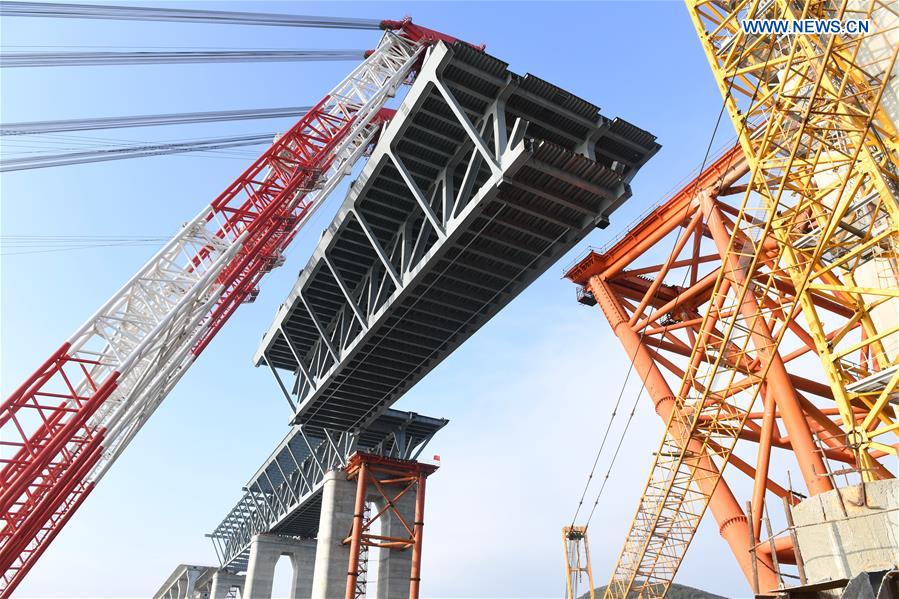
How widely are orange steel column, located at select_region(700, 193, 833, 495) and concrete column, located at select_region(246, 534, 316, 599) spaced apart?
50384mm

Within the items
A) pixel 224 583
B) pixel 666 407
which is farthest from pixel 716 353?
pixel 224 583

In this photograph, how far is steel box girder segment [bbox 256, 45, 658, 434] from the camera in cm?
2231

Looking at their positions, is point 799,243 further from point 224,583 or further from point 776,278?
point 224,583

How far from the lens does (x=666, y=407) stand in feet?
81.6

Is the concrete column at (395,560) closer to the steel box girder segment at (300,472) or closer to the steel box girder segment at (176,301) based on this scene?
the steel box girder segment at (300,472)

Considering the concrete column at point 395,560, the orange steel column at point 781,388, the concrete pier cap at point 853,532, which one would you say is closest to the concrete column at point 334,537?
the concrete column at point 395,560

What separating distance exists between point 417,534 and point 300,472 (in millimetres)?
17727

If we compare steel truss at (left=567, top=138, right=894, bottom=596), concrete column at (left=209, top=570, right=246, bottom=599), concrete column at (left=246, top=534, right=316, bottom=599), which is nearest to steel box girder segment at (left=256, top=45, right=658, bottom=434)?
steel truss at (left=567, top=138, right=894, bottom=596)

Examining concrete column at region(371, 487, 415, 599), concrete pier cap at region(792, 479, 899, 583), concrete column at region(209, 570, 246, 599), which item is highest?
concrete column at region(209, 570, 246, 599)

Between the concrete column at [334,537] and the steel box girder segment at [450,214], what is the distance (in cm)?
748

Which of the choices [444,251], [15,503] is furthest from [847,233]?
[15,503]

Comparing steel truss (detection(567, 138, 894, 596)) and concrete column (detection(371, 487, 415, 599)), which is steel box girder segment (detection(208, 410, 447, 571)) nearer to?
concrete column (detection(371, 487, 415, 599))

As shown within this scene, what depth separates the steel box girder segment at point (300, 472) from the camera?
1672 inches

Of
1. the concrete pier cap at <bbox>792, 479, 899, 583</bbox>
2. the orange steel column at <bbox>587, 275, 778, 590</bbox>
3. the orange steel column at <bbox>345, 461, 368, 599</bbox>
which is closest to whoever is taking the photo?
the concrete pier cap at <bbox>792, 479, 899, 583</bbox>
